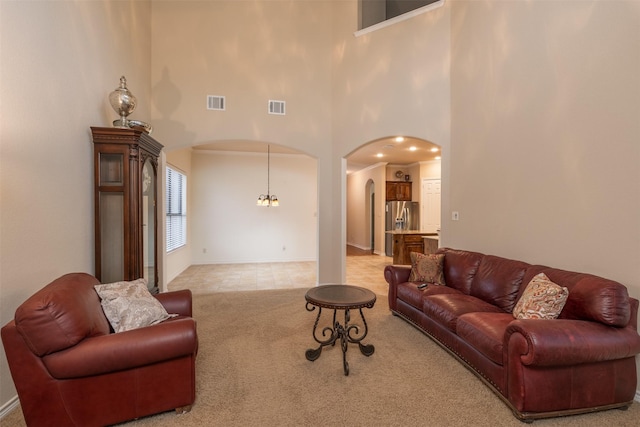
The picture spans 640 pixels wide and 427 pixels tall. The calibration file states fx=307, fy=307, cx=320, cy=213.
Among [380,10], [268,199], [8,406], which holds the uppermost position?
[380,10]

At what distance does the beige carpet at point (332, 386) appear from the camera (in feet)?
6.62

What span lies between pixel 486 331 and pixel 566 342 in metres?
0.51

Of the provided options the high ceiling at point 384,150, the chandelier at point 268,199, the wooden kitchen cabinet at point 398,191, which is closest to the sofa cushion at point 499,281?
the high ceiling at point 384,150

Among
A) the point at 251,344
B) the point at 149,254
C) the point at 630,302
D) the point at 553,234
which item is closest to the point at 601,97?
the point at 553,234

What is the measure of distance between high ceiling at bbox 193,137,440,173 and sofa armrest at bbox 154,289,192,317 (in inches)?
159

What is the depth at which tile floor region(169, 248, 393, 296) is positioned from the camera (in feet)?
18.7

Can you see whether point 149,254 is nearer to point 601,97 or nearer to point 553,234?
point 553,234

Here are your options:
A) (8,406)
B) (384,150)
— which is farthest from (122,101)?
(384,150)

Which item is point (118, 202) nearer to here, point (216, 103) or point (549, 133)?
point (216, 103)

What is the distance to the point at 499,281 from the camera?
10.0 feet

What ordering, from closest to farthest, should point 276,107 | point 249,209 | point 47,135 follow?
point 47,135 → point 276,107 → point 249,209

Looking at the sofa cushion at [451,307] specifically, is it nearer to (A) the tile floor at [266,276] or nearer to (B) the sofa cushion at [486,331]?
(B) the sofa cushion at [486,331]

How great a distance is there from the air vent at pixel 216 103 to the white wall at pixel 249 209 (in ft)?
9.31

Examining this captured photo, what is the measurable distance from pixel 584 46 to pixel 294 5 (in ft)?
14.9
